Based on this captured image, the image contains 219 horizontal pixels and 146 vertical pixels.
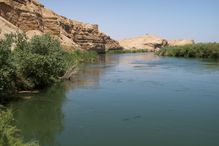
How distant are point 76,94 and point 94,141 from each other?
10.5m

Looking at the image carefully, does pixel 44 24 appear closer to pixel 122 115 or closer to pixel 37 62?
pixel 37 62

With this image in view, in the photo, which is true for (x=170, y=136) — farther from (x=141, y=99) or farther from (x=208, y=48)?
(x=208, y=48)

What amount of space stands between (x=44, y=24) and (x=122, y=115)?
2071 inches

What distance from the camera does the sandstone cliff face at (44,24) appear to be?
58375 millimetres

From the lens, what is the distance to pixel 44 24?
66.9 metres

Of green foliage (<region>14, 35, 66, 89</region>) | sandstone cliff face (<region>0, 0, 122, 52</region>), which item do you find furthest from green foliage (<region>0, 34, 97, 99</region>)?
sandstone cliff face (<region>0, 0, 122, 52</region>)

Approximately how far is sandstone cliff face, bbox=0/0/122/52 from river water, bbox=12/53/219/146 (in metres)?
33.9

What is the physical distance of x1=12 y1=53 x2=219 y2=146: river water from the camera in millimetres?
13344

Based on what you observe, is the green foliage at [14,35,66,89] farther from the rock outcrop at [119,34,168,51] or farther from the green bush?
the rock outcrop at [119,34,168,51]

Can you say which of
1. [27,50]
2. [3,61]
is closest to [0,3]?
[27,50]

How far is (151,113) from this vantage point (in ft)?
57.3

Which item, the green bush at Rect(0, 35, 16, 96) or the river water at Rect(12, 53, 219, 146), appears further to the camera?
the green bush at Rect(0, 35, 16, 96)

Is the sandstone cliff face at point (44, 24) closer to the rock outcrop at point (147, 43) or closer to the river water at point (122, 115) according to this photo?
the river water at point (122, 115)

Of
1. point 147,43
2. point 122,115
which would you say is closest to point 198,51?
point 122,115
